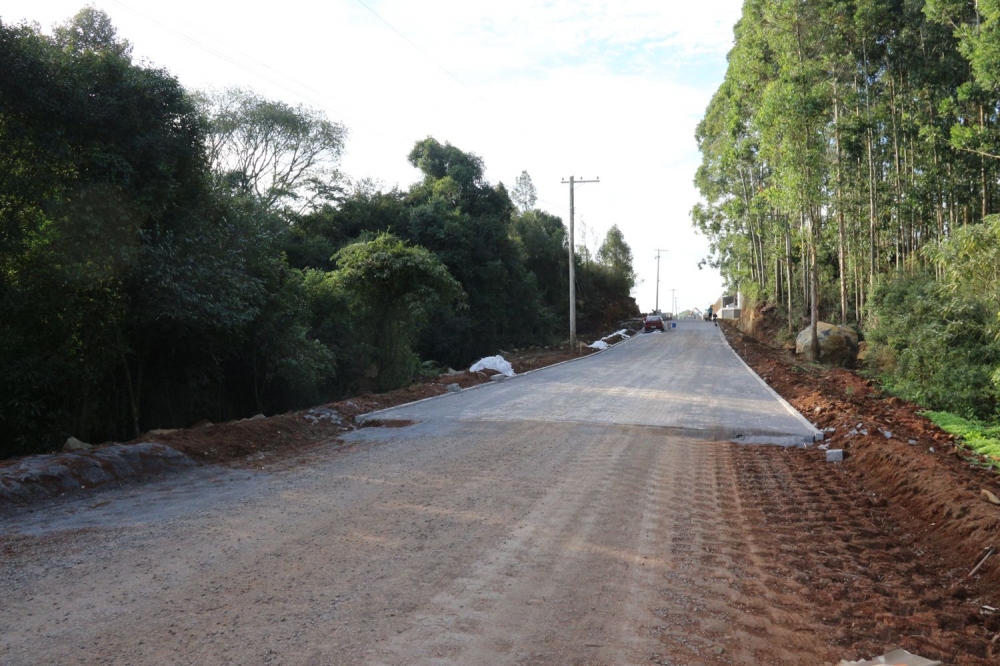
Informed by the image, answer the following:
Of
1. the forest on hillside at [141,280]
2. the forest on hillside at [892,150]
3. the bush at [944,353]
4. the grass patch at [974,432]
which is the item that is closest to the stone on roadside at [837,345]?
the forest on hillside at [892,150]

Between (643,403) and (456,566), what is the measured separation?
11017 millimetres

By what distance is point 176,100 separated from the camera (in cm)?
1410

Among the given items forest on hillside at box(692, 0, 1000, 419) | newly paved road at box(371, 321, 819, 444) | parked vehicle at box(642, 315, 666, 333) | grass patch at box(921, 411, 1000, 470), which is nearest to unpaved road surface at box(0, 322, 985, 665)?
newly paved road at box(371, 321, 819, 444)

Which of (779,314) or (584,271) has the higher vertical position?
(584,271)

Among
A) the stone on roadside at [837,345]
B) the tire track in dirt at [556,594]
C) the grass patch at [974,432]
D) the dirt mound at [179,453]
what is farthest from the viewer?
the stone on roadside at [837,345]

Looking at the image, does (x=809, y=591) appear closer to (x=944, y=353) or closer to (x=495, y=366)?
(x=944, y=353)

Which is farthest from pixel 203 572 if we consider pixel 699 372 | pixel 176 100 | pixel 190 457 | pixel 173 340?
pixel 699 372

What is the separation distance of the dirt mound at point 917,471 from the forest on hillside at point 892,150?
2.75 metres

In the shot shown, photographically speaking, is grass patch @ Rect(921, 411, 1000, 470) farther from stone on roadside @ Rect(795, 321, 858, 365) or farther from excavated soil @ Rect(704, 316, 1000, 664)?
stone on roadside @ Rect(795, 321, 858, 365)

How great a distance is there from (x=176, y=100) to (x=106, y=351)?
518 cm

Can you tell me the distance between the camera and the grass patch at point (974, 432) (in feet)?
36.8

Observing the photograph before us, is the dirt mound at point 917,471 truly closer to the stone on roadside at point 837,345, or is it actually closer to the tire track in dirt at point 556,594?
the tire track in dirt at point 556,594

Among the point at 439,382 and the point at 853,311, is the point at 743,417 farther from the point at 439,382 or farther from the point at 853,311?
the point at 853,311

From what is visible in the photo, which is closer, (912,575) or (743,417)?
(912,575)
